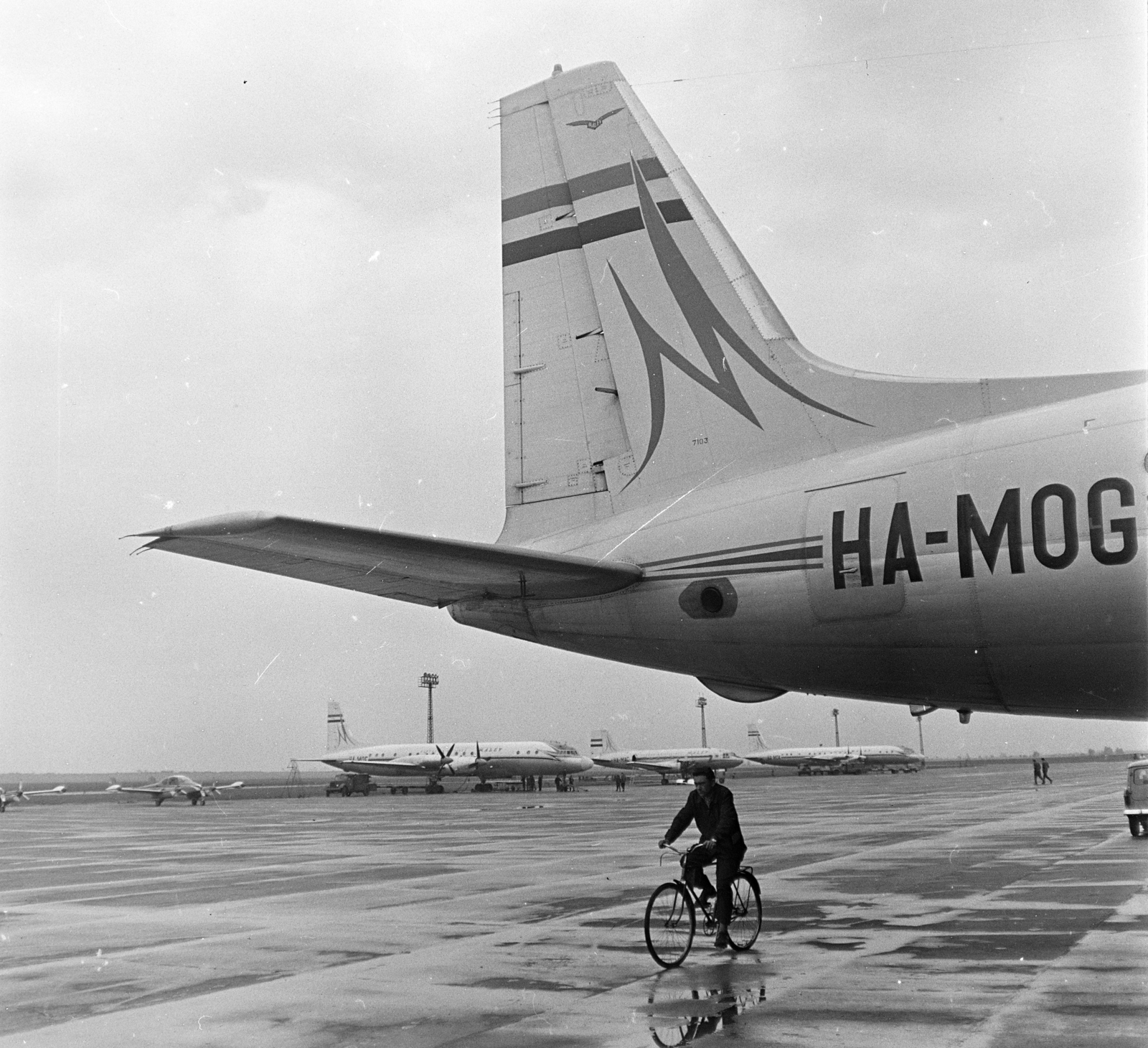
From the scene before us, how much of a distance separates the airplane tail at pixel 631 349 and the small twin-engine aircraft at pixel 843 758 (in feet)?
333

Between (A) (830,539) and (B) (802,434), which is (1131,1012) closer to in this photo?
(A) (830,539)

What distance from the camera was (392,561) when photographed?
9.53 metres

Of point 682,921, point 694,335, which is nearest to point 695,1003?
point 682,921

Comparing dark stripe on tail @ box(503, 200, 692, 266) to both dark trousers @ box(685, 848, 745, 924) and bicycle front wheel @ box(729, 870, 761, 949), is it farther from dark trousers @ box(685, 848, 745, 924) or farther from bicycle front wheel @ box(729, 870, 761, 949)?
bicycle front wheel @ box(729, 870, 761, 949)

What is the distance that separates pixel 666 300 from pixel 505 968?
6.20 meters

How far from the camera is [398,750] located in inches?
3287

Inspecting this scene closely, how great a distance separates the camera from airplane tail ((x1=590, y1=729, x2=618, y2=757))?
101 m

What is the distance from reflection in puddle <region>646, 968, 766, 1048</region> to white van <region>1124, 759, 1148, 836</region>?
16.6 m

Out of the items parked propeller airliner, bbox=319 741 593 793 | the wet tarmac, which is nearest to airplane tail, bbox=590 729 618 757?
Result: parked propeller airliner, bbox=319 741 593 793

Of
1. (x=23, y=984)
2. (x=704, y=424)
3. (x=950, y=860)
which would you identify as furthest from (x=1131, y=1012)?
(x=950, y=860)

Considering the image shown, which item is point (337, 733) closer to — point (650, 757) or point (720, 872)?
point (650, 757)

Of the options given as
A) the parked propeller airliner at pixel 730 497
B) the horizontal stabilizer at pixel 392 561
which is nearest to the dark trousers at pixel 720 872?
the parked propeller airliner at pixel 730 497

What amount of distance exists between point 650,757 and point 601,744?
4.38 metres

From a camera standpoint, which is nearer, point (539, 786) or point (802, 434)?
point (802, 434)
